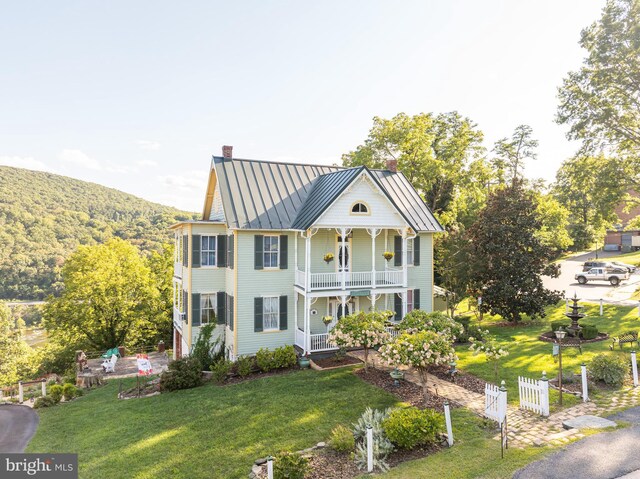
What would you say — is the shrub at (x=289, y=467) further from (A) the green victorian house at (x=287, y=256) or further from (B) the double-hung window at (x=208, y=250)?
(B) the double-hung window at (x=208, y=250)

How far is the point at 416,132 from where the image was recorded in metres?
31.9

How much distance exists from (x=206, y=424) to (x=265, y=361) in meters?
5.26

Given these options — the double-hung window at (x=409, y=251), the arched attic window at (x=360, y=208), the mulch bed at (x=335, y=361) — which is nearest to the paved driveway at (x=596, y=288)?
the double-hung window at (x=409, y=251)

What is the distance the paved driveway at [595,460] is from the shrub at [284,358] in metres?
10.9

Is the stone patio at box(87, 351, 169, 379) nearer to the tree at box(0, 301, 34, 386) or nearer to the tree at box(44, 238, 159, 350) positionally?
the tree at box(44, 238, 159, 350)

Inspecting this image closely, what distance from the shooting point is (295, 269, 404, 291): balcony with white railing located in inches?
752

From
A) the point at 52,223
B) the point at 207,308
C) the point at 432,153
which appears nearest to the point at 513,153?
the point at 432,153

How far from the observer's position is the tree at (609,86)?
973 inches

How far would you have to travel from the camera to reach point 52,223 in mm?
73562

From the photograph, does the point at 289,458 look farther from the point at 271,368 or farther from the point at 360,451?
the point at 271,368

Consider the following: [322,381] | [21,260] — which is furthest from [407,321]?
[21,260]

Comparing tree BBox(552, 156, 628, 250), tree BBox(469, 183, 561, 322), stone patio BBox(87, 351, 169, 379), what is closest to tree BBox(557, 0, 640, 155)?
tree BBox(552, 156, 628, 250)

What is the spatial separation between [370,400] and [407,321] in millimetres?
2979

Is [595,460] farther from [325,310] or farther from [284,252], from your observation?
[284,252]
